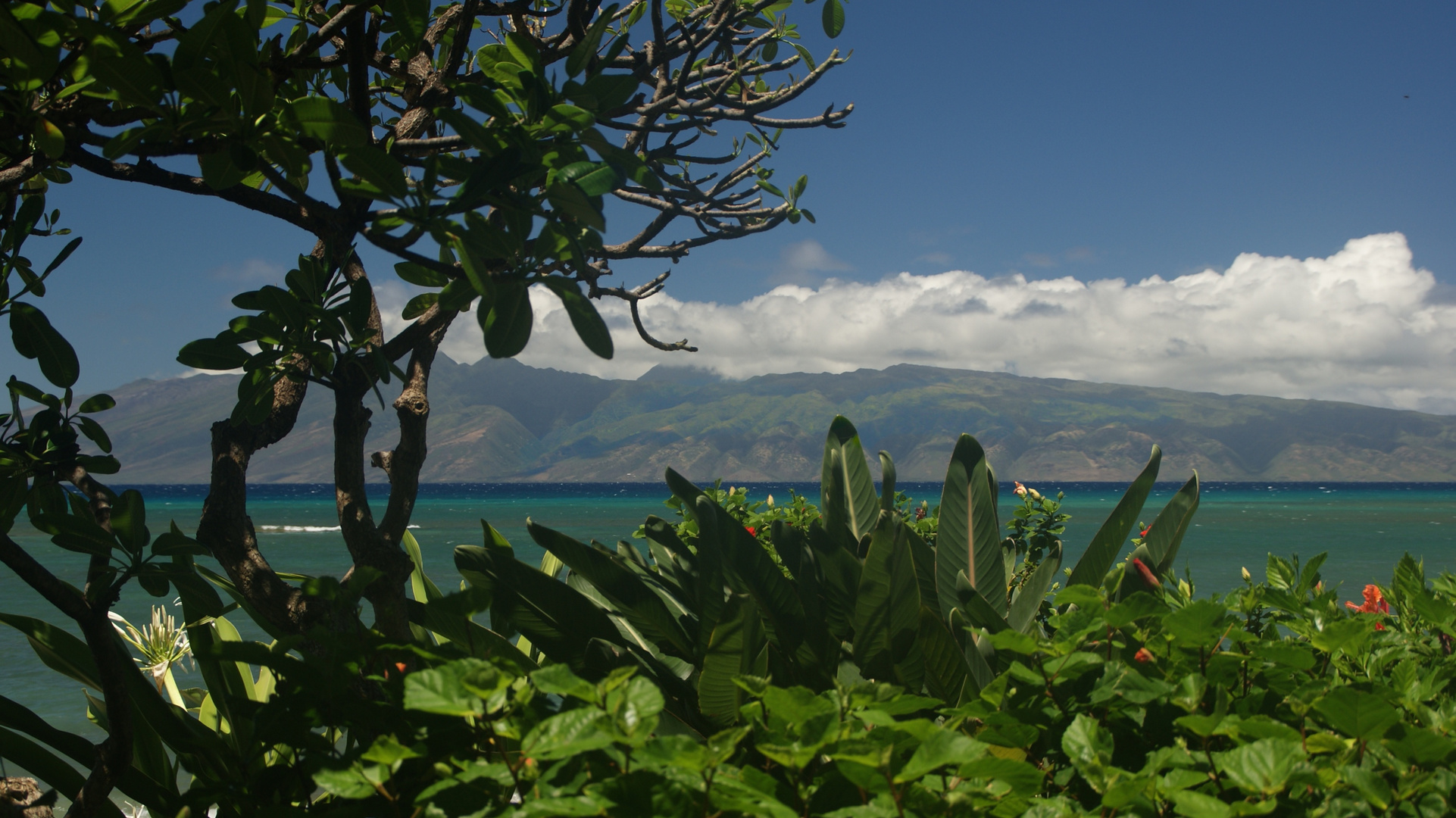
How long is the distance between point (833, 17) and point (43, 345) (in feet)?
5.78

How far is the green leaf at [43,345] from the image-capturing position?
123 cm

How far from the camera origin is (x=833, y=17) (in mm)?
1961

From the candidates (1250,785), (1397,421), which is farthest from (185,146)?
(1397,421)

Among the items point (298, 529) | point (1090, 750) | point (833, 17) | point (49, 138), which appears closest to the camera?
point (1090, 750)

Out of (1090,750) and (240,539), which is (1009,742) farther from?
(240,539)

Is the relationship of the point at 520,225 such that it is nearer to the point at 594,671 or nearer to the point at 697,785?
the point at 594,671

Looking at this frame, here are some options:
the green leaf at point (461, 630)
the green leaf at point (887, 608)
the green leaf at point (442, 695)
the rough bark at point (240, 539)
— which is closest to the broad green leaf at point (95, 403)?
the rough bark at point (240, 539)

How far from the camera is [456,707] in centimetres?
55

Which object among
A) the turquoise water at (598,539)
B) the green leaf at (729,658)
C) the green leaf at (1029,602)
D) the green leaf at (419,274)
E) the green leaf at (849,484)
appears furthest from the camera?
the turquoise water at (598,539)

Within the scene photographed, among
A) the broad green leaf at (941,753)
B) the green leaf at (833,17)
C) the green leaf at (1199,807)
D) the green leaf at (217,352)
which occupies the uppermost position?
the green leaf at (833,17)

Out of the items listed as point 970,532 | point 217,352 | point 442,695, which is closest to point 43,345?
point 217,352

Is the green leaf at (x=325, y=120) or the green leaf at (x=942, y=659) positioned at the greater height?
the green leaf at (x=325, y=120)

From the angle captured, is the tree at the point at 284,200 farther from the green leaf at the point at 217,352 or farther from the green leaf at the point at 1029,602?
the green leaf at the point at 1029,602

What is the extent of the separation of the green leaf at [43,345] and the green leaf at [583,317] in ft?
2.92
